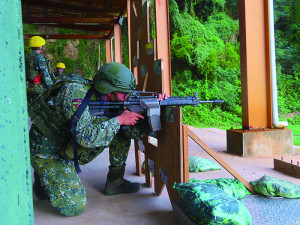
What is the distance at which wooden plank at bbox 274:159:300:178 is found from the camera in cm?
294

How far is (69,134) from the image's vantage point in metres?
2.37

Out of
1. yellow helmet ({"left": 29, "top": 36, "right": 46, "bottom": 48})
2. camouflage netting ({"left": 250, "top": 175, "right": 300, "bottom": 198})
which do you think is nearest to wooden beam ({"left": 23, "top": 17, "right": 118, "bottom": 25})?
yellow helmet ({"left": 29, "top": 36, "right": 46, "bottom": 48})

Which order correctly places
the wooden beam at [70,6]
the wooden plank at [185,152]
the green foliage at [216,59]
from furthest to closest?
the green foliage at [216,59], the wooden beam at [70,6], the wooden plank at [185,152]

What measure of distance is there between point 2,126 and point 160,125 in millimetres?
1626

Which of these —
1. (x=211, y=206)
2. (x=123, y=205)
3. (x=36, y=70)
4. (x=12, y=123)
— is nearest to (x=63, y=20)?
(x=36, y=70)

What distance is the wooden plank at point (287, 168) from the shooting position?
2937mm

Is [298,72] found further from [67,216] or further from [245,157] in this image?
[67,216]

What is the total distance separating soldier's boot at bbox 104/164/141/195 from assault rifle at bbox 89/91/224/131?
0.57 m

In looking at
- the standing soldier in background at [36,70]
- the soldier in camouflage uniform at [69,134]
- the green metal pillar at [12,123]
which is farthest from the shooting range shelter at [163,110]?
the standing soldier in background at [36,70]

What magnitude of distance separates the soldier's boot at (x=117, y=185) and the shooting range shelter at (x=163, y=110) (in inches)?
8.0

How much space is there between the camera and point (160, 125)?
7.41 feet

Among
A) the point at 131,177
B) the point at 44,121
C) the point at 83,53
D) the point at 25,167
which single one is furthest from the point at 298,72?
the point at 25,167

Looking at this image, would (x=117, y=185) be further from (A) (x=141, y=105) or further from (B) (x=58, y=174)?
(A) (x=141, y=105)

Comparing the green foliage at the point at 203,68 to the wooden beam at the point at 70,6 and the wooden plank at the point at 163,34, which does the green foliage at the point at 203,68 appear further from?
the wooden plank at the point at 163,34
